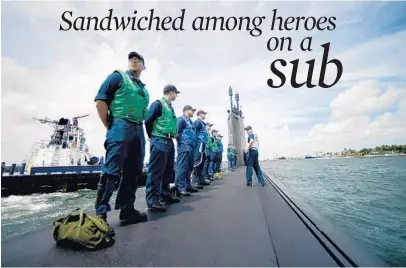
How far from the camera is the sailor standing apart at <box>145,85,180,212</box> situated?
11.0ft

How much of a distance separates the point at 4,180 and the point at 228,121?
17.8 metres

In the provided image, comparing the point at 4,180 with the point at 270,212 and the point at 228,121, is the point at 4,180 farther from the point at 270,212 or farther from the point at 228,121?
the point at 270,212

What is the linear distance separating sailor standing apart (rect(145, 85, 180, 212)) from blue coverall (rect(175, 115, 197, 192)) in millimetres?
1060

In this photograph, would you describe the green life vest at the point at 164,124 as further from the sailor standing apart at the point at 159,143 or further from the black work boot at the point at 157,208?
the black work boot at the point at 157,208

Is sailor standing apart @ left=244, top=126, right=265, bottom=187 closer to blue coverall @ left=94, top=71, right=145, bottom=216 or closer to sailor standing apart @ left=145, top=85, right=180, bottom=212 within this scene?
sailor standing apart @ left=145, top=85, right=180, bottom=212

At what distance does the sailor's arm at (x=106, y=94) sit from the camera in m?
2.44

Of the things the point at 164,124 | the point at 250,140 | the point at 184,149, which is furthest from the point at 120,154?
the point at 250,140

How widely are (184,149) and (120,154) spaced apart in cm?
250

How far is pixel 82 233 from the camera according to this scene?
74.0 inches

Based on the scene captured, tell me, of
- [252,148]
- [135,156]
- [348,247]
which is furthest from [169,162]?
[252,148]

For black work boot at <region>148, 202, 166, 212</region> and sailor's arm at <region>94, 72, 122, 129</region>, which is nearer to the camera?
sailor's arm at <region>94, 72, 122, 129</region>

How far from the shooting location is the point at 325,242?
1789 millimetres

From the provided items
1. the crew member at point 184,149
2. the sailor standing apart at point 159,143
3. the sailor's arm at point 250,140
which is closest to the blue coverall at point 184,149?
the crew member at point 184,149

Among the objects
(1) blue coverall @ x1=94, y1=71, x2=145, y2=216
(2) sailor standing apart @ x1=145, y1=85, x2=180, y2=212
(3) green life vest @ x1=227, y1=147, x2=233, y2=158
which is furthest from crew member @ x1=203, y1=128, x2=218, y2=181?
(3) green life vest @ x1=227, y1=147, x2=233, y2=158
